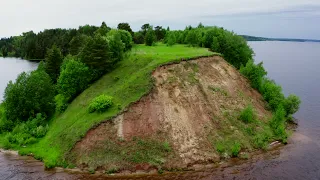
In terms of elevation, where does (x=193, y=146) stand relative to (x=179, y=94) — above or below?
below

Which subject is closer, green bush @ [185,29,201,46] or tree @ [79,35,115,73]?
tree @ [79,35,115,73]

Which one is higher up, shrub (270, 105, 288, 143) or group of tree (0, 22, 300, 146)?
group of tree (0, 22, 300, 146)

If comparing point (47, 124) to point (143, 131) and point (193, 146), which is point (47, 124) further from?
point (193, 146)

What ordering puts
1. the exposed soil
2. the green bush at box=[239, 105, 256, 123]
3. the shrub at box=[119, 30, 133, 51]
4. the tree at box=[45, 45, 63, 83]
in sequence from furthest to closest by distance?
the tree at box=[45, 45, 63, 83], the shrub at box=[119, 30, 133, 51], the green bush at box=[239, 105, 256, 123], the exposed soil

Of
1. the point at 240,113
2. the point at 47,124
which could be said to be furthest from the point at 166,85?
the point at 47,124

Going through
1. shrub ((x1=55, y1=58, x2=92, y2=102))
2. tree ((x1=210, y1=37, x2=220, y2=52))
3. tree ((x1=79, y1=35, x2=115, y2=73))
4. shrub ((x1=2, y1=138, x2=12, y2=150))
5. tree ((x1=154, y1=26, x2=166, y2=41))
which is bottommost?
shrub ((x1=2, y1=138, x2=12, y2=150))

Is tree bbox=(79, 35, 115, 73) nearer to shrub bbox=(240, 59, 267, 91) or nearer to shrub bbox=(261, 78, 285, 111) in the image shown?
shrub bbox=(240, 59, 267, 91)

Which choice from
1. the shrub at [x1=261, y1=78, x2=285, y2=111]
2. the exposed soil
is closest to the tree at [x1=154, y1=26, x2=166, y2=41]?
the shrub at [x1=261, y1=78, x2=285, y2=111]
